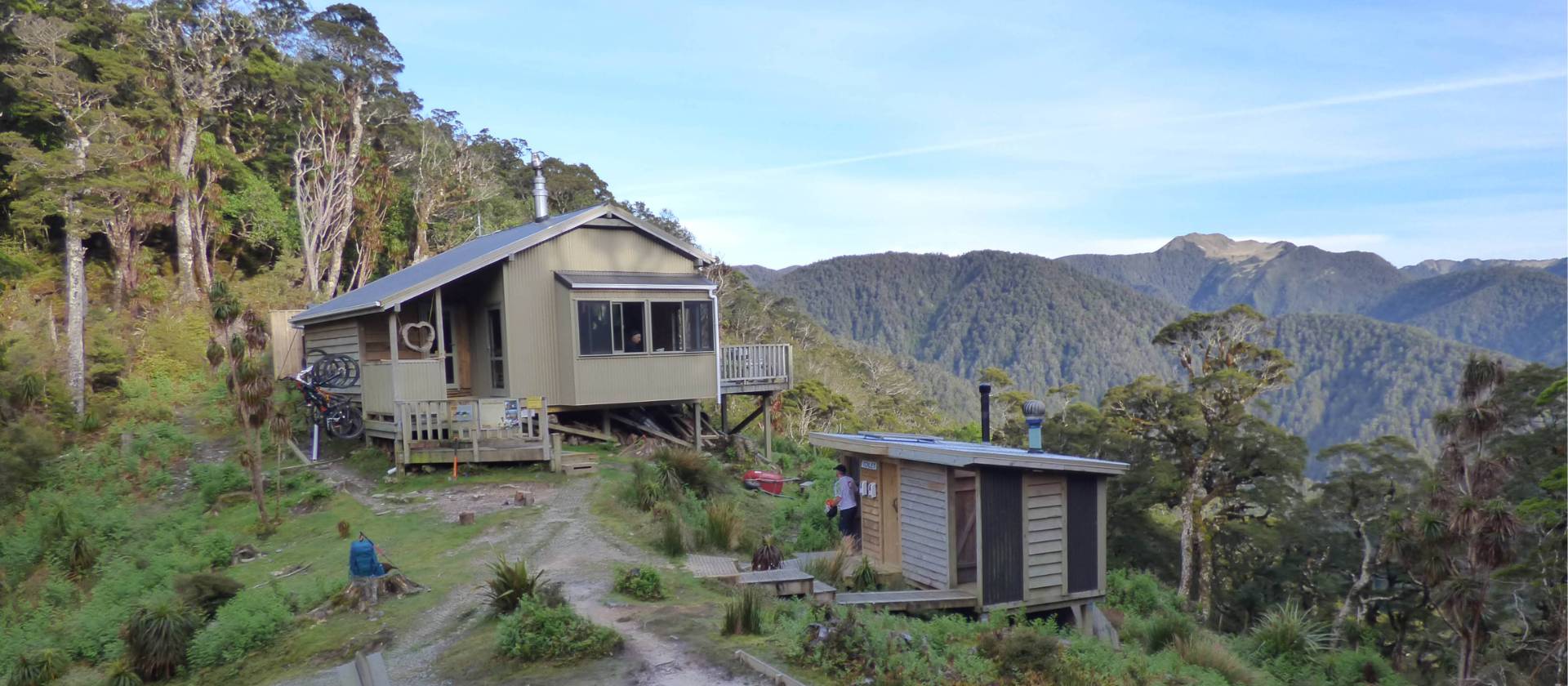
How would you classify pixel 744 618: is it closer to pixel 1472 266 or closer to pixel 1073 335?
→ pixel 1073 335

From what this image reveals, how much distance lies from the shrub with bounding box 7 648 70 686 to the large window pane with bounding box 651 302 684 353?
11.0 meters

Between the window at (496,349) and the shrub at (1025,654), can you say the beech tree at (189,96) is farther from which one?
the shrub at (1025,654)

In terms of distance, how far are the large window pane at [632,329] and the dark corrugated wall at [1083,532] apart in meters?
9.69

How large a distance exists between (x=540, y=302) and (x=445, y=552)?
24.4 ft

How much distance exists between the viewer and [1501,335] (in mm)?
97750

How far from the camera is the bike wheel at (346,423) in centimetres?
1722

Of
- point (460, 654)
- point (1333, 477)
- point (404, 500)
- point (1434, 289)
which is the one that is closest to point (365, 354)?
point (404, 500)

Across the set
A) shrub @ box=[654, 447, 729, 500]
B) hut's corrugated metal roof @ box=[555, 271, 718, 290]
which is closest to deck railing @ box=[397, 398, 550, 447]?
shrub @ box=[654, 447, 729, 500]

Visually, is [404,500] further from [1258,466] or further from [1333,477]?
[1333,477]

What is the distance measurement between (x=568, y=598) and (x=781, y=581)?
239 centimetres

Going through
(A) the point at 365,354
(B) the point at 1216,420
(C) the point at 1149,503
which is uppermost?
(A) the point at 365,354

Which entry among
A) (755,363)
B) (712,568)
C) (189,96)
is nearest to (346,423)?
(755,363)

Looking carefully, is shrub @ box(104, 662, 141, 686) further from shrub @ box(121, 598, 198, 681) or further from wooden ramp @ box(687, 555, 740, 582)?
wooden ramp @ box(687, 555, 740, 582)

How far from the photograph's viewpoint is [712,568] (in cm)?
1033
